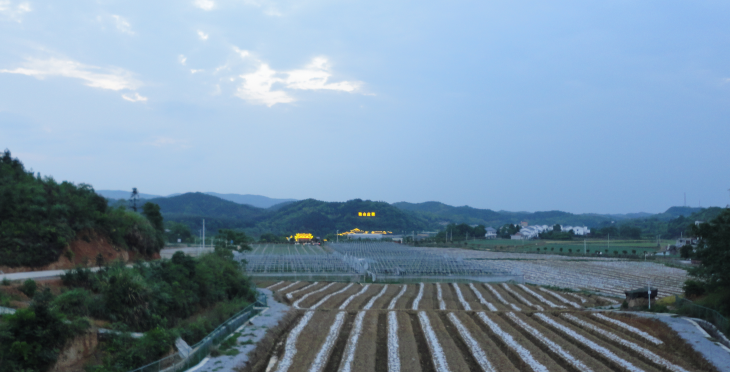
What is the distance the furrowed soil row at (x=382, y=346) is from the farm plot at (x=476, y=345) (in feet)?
0.10

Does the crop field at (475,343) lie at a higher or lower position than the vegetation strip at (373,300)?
higher

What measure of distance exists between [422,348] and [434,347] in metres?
0.41

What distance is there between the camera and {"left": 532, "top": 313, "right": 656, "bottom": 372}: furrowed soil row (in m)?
13.5

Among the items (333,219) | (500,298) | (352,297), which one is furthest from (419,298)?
(333,219)

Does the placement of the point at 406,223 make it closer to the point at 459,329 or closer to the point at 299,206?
the point at 299,206

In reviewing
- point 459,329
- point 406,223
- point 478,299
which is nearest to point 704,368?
point 459,329

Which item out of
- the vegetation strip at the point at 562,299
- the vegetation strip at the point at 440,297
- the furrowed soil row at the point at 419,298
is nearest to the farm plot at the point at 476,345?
the furrowed soil row at the point at 419,298

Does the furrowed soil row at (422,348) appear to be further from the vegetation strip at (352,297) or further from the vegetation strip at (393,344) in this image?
the vegetation strip at (352,297)

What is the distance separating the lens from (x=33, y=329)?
1072 cm

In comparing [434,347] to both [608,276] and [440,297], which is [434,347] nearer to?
[440,297]

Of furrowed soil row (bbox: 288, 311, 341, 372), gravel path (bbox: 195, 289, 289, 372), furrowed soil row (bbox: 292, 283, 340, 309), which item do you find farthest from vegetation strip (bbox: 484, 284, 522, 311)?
gravel path (bbox: 195, 289, 289, 372)

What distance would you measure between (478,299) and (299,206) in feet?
515

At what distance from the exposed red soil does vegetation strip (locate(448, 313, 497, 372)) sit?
45.5 feet

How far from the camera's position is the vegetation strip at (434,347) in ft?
44.7
